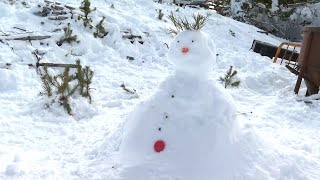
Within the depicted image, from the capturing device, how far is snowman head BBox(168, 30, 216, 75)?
Result: 405cm

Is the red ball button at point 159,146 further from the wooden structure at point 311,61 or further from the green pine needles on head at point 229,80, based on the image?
the wooden structure at point 311,61

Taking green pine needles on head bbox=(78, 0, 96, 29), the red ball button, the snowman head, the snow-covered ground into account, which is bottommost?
the snow-covered ground

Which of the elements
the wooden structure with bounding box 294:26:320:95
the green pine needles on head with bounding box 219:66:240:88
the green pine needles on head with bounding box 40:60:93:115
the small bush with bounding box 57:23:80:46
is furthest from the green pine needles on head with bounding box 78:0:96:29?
the wooden structure with bounding box 294:26:320:95

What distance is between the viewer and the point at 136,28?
1075 centimetres

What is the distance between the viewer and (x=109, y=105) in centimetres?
647

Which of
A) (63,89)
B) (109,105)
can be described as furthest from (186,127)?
(109,105)

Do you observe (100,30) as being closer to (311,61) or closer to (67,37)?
(67,37)

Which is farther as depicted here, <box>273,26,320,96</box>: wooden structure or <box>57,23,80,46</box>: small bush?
<box>57,23,80,46</box>: small bush

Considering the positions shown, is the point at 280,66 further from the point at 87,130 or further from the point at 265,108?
the point at 87,130

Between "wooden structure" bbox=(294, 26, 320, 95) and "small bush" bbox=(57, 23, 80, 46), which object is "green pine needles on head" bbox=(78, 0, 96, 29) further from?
"wooden structure" bbox=(294, 26, 320, 95)

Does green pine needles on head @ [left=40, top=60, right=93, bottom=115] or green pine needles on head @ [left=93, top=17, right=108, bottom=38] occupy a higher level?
green pine needles on head @ [left=93, top=17, right=108, bottom=38]

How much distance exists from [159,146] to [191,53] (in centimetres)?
112

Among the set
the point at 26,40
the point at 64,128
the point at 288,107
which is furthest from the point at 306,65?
the point at 26,40

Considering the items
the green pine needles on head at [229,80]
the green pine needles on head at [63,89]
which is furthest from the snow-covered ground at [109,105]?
the green pine needles on head at [229,80]
